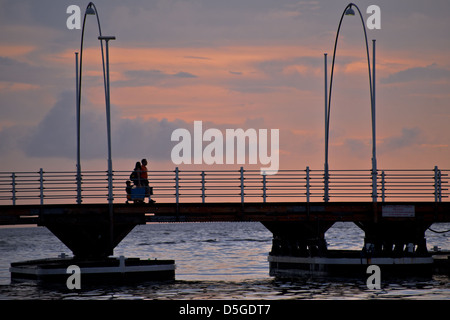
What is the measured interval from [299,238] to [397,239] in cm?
463

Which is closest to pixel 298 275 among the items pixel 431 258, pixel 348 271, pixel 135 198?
pixel 348 271

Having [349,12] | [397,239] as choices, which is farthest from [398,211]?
[349,12]

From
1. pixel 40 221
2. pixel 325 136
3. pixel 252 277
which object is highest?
pixel 325 136

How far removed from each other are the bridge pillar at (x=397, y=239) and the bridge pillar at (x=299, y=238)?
212 cm

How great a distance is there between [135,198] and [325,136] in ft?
41.6

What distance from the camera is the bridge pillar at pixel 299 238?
4209cm

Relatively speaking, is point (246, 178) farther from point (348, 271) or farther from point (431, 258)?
point (431, 258)

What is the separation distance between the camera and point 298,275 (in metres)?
43.5

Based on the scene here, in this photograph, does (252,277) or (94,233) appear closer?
(94,233)

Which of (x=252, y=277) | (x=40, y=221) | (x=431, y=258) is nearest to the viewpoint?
(x=40, y=221)

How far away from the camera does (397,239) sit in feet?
139

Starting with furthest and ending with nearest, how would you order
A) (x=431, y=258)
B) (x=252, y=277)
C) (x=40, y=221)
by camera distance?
(x=252, y=277) → (x=431, y=258) → (x=40, y=221)

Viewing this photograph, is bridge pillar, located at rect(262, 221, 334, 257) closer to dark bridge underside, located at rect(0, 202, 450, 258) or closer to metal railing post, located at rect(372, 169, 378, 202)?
dark bridge underside, located at rect(0, 202, 450, 258)

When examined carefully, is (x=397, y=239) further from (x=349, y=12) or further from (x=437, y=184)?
Answer: (x=349, y=12)
